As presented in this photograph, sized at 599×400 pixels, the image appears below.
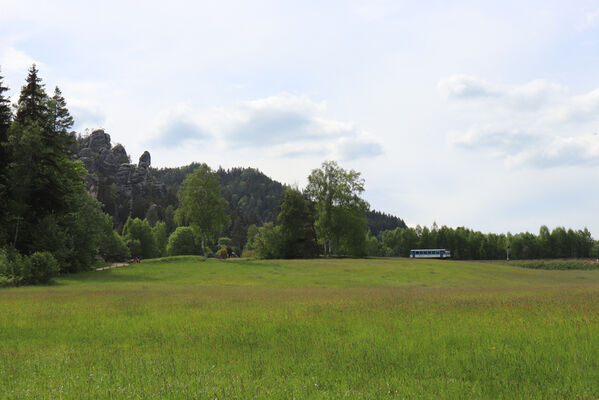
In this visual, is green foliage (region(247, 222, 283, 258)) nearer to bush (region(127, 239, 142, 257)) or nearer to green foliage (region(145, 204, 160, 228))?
bush (region(127, 239, 142, 257))

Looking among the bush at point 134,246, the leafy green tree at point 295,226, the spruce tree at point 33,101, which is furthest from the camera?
the bush at point 134,246

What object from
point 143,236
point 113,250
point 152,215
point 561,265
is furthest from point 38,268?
point 152,215

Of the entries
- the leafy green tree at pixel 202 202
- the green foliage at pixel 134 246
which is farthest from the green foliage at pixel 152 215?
the leafy green tree at pixel 202 202

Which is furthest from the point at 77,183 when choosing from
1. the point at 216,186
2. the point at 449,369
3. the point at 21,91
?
the point at 449,369

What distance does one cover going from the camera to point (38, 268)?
113ft

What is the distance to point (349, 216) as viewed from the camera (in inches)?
3457

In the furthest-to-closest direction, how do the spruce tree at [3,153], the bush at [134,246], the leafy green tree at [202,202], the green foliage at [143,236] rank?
the green foliage at [143,236], the bush at [134,246], the leafy green tree at [202,202], the spruce tree at [3,153]

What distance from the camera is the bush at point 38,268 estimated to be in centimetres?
3362

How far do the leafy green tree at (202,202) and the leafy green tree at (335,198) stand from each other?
74.6 feet

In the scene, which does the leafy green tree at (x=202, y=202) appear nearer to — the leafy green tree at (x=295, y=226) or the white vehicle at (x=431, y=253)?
the leafy green tree at (x=295, y=226)

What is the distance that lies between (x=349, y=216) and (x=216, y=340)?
250 feet

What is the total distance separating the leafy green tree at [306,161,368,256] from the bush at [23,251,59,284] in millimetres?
58668

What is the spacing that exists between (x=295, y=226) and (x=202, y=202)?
21157 mm

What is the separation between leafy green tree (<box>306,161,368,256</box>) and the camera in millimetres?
88000
